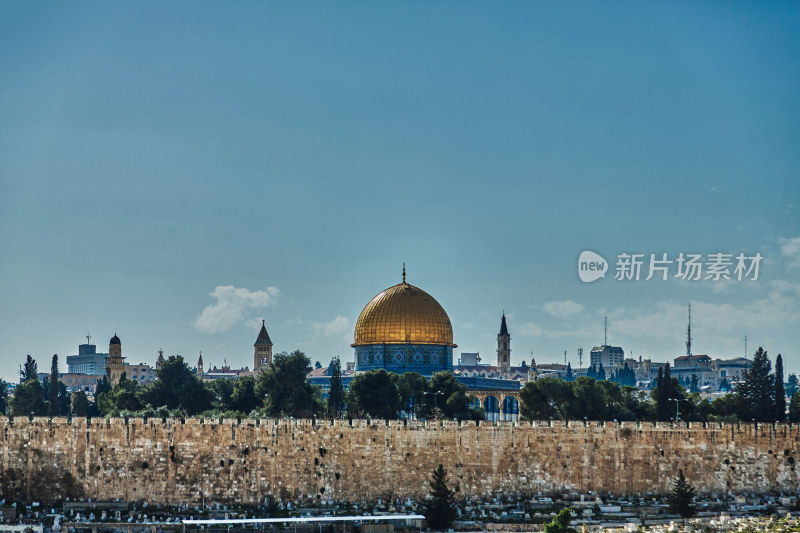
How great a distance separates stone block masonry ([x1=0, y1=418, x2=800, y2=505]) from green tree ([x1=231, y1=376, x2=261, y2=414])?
70.7ft

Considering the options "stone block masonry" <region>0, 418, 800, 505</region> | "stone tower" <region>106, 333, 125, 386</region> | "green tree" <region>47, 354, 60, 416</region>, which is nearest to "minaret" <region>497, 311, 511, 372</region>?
"stone tower" <region>106, 333, 125, 386</region>

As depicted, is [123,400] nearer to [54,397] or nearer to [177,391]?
[177,391]

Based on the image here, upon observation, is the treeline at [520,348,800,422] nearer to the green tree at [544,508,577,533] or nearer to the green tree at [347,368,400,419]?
the green tree at [347,368,400,419]

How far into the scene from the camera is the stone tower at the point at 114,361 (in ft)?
327

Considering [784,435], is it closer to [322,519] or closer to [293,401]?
[322,519]

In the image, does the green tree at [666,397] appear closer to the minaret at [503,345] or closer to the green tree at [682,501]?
the green tree at [682,501]

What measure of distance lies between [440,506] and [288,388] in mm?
23525

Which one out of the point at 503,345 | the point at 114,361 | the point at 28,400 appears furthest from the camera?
the point at 503,345

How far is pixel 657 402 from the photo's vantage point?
60.8 m

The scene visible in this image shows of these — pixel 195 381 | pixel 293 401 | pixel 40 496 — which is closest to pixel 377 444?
pixel 40 496

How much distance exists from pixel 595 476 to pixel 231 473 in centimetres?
1248

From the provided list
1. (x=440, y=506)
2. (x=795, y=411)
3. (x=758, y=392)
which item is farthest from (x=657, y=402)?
(x=440, y=506)

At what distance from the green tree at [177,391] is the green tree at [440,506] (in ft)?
77.7

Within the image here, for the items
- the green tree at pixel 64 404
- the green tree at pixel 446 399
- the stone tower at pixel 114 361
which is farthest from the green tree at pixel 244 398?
the stone tower at pixel 114 361
